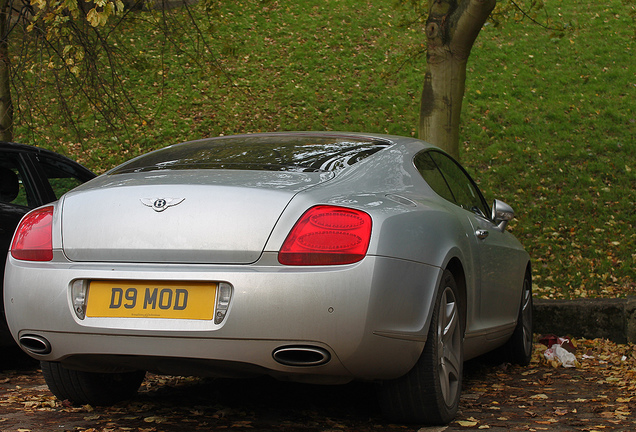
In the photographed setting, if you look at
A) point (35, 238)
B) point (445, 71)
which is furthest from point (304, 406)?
point (445, 71)

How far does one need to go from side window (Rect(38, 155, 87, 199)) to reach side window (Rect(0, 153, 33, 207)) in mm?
220

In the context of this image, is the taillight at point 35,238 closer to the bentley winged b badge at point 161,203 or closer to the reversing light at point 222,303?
the bentley winged b badge at point 161,203

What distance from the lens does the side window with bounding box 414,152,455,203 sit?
13.1 feet

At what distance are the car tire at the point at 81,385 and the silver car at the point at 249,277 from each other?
1.58ft

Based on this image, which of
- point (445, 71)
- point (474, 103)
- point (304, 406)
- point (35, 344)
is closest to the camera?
point (35, 344)

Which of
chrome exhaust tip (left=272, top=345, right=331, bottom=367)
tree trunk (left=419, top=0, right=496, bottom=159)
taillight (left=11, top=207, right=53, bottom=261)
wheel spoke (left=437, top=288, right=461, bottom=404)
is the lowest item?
wheel spoke (left=437, top=288, right=461, bottom=404)

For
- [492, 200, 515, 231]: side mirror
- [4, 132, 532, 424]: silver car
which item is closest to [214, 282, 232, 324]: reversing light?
[4, 132, 532, 424]: silver car

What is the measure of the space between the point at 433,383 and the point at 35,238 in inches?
74.3

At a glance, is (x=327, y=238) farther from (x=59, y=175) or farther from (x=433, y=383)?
(x=59, y=175)

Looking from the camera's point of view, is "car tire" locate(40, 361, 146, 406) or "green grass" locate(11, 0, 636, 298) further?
"green grass" locate(11, 0, 636, 298)

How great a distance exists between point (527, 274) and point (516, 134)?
962 centimetres

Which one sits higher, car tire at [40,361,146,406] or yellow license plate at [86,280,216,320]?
yellow license plate at [86,280,216,320]

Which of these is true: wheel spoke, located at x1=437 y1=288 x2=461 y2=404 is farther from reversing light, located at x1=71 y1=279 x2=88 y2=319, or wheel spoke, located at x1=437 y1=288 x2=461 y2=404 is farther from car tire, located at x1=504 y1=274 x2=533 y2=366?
car tire, located at x1=504 y1=274 x2=533 y2=366

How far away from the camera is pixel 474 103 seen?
54.1ft
